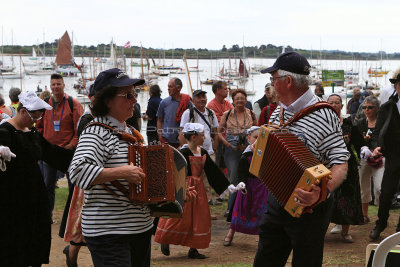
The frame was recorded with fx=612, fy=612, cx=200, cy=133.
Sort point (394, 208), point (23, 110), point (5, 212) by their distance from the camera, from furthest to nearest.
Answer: point (394, 208) < point (23, 110) < point (5, 212)

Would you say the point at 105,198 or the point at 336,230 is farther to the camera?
the point at 336,230

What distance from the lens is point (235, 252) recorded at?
320 inches

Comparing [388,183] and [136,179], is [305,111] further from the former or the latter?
[388,183]

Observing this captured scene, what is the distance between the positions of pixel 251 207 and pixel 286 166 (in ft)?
14.1

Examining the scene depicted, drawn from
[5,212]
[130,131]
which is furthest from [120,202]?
[5,212]

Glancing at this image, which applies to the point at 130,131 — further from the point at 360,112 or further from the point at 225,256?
the point at 360,112

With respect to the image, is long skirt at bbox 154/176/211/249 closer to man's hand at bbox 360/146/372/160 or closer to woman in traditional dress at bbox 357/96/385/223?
man's hand at bbox 360/146/372/160

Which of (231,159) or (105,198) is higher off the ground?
(105,198)

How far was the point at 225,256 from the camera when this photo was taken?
26.1 feet

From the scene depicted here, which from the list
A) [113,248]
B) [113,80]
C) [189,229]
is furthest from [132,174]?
[189,229]

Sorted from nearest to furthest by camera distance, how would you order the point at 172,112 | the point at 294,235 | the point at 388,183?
the point at 294,235
the point at 388,183
the point at 172,112

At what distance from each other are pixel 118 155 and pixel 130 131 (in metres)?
0.35

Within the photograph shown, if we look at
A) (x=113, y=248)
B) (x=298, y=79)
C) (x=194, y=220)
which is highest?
(x=298, y=79)

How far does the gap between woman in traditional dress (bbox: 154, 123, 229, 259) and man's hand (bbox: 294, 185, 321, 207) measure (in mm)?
3825
